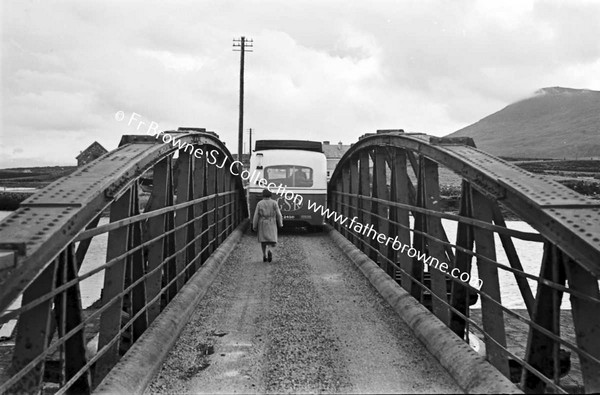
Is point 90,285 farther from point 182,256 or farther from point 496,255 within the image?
point 496,255

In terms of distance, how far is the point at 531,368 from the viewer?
11.6 ft

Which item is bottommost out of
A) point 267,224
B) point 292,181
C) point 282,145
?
point 267,224

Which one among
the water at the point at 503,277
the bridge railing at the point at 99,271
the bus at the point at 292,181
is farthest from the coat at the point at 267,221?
the bus at the point at 292,181

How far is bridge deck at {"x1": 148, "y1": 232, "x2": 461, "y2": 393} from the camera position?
4.33m

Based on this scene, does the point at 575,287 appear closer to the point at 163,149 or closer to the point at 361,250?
the point at 163,149

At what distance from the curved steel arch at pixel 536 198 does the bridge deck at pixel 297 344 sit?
1.48m

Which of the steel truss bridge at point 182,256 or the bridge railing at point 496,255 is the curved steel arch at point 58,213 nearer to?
the steel truss bridge at point 182,256

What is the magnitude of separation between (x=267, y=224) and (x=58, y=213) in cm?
751

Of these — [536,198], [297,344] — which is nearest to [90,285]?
[297,344]

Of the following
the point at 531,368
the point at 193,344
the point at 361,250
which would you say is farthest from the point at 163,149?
the point at 361,250

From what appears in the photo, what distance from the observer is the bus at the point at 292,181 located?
15.6 m

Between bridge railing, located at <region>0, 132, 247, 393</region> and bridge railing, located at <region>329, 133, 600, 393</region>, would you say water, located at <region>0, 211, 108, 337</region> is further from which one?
bridge railing, located at <region>329, 133, 600, 393</region>

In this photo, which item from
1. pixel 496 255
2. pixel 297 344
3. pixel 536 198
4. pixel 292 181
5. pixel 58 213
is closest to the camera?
pixel 58 213

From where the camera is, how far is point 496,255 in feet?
18.6
